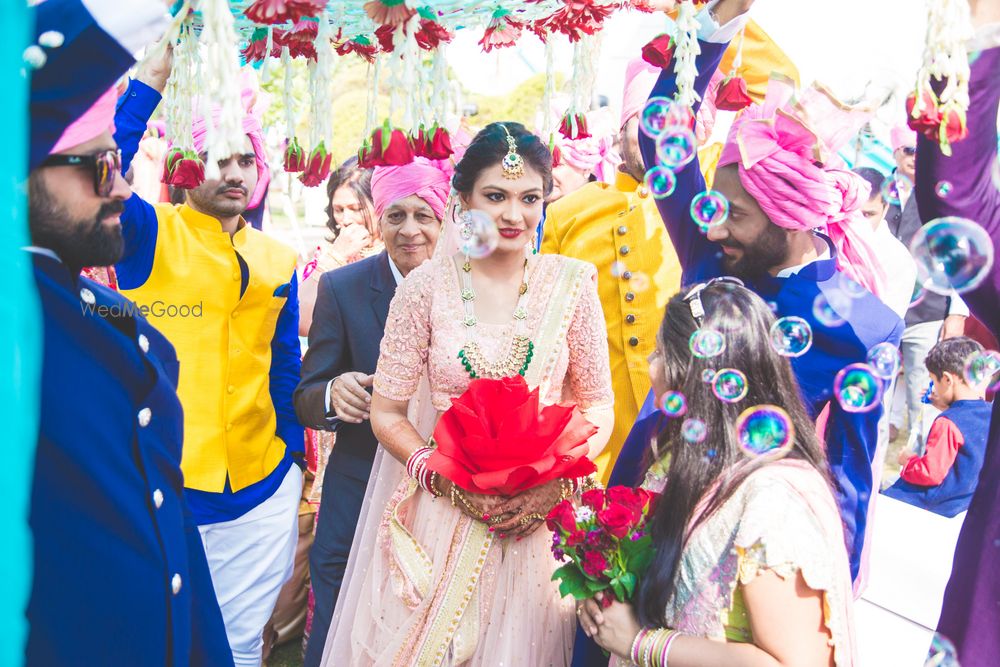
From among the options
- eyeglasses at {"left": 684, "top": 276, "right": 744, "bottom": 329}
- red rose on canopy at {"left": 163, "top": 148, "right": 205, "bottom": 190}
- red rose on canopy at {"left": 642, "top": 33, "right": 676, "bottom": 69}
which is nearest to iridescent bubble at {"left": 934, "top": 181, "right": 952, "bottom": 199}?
eyeglasses at {"left": 684, "top": 276, "right": 744, "bottom": 329}

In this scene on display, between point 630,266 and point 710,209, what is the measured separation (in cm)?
94

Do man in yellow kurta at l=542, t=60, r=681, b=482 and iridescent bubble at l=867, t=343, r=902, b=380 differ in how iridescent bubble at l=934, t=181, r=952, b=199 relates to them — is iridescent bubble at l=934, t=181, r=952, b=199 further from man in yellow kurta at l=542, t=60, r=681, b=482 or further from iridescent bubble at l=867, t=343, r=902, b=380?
man in yellow kurta at l=542, t=60, r=681, b=482

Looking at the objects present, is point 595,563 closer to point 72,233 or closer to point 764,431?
point 764,431

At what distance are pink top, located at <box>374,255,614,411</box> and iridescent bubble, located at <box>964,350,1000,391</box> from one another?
43.8 inches

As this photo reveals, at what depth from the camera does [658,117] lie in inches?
111

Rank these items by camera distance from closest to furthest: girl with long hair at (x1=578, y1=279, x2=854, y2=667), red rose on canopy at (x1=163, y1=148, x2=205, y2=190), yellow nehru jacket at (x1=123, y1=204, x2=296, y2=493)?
girl with long hair at (x1=578, y1=279, x2=854, y2=667) < red rose on canopy at (x1=163, y1=148, x2=205, y2=190) < yellow nehru jacket at (x1=123, y1=204, x2=296, y2=493)

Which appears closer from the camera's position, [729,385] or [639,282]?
[729,385]


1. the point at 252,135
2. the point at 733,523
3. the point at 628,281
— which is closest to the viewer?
the point at 733,523

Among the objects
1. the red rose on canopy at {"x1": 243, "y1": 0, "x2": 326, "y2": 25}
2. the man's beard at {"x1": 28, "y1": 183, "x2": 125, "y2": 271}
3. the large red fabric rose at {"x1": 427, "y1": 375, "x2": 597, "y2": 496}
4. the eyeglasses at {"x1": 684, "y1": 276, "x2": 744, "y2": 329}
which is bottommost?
the large red fabric rose at {"x1": 427, "y1": 375, "x2": 597, "y2": 496}

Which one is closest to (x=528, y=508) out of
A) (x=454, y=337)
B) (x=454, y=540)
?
(x=454, y=540)

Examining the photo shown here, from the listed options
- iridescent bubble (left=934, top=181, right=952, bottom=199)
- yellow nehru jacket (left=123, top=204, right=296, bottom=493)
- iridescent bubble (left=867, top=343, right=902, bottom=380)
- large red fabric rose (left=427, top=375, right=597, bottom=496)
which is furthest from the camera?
yellow nehru jacket (left=123, top=204, right=296, bottom=493)

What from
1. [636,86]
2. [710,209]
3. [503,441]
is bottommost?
[503,441]

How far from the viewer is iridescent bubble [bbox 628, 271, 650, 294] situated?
146 inches

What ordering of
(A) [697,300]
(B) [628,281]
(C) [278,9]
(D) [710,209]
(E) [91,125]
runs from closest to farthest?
(E) [91,125] < (C) [278,9] < (A) [697,300] < (D) [710,209] < (B) [628,281]
